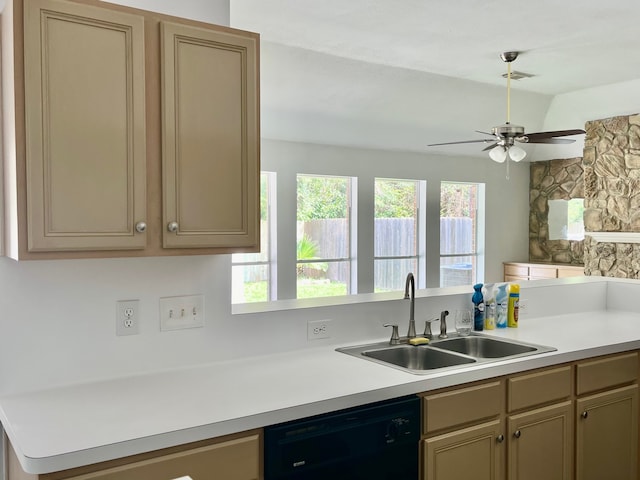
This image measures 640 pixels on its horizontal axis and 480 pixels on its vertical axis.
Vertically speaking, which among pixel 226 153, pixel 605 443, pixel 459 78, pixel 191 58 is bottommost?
pixel 605 443

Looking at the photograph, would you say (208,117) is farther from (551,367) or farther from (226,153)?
(551,367)

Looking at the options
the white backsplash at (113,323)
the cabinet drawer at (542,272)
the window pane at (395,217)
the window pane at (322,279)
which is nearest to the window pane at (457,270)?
the window pane at (395,217)

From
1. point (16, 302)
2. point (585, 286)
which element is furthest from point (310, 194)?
point (16, 302)

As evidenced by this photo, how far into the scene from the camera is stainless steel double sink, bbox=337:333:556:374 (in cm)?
257

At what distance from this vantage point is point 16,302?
197cm

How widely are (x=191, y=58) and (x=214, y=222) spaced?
0.55m

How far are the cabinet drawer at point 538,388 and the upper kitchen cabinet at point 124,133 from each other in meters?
Answer: 1.20

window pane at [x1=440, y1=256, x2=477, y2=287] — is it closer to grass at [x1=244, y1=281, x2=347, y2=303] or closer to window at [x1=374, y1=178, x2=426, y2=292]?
window at [x1=374, y1=178, x2=426, y2=292]

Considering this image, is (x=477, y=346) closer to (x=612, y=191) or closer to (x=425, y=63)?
(x=425, y=63)

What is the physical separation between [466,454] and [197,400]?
1052mm

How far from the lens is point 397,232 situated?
7707 millimetres

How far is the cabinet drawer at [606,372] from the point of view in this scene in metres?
2.67

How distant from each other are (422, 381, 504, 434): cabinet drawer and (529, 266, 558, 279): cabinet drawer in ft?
20.9

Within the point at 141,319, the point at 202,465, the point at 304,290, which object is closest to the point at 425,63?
the point at 304,290
